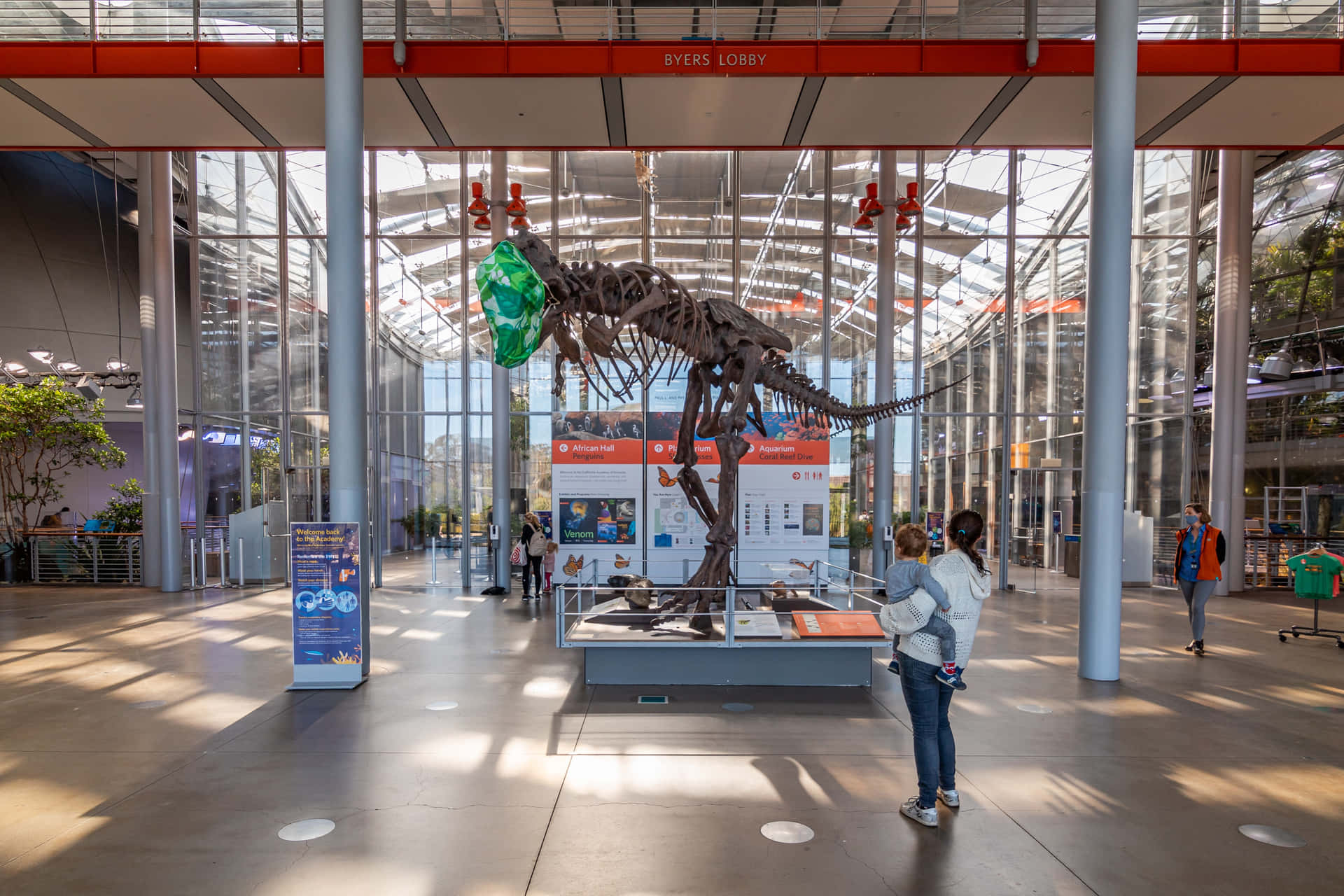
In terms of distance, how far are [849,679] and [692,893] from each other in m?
3.85

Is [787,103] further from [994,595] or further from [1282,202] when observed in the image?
[1282,202]

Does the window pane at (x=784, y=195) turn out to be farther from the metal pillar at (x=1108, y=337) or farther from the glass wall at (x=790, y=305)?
the metal pillar at (x=1108, y=337)

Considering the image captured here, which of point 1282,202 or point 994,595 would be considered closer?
point 994,595

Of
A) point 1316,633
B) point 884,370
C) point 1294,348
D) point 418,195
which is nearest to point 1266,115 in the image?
point 884,370

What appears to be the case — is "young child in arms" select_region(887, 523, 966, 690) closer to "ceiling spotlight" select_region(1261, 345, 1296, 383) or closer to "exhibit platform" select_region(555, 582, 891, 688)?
"exhibit platform" select_region(555, 582, 891, 688)

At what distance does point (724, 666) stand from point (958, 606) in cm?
324

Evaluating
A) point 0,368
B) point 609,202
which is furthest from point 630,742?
point 0,368

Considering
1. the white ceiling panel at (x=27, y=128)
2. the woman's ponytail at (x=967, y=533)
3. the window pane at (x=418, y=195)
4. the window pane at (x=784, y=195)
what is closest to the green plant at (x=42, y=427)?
the white ceiling panel at (x=27, y=128)

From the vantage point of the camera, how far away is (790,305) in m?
14.5

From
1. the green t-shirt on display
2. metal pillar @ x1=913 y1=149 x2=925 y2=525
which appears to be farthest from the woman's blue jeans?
metal pillar @ x1=913 y1=149 x2=925 y2=525

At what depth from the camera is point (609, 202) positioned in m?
14.6

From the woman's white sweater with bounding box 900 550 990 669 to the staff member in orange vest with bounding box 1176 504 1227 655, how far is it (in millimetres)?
5749

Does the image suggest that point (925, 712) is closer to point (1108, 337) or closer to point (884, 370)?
point (1108, 337)

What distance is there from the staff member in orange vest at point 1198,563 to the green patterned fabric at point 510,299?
7.51 metres
